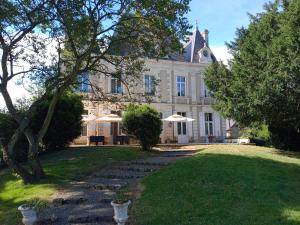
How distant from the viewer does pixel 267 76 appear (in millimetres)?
21047

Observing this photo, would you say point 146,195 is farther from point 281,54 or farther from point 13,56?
point 281,54

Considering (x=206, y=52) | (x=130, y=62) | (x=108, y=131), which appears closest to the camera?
(x=130, y=62)

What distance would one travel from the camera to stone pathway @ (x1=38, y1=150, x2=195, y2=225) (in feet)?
30.3

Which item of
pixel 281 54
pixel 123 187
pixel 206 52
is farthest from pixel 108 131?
pixel 123 187

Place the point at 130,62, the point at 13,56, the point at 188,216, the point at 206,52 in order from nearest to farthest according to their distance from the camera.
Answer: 1. the point at 188,216
2. the point at 13,56
3. the point at 130,62
4. the point at 206,52

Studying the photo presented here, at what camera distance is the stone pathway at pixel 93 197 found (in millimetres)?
9234

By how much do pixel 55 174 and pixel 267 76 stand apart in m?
12.3

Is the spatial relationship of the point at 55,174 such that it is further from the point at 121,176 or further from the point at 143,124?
the point at 143,124

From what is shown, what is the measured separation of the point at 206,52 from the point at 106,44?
83.1 ft

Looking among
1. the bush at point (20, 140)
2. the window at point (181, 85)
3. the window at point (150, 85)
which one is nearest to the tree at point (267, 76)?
the window at point (150, 85)

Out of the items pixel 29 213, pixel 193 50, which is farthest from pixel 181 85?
pixel 29 213

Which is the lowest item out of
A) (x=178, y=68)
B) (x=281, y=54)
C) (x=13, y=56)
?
(x=13, y=56)

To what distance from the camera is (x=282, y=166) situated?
15.3 metres

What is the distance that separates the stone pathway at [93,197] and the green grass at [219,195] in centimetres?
73
